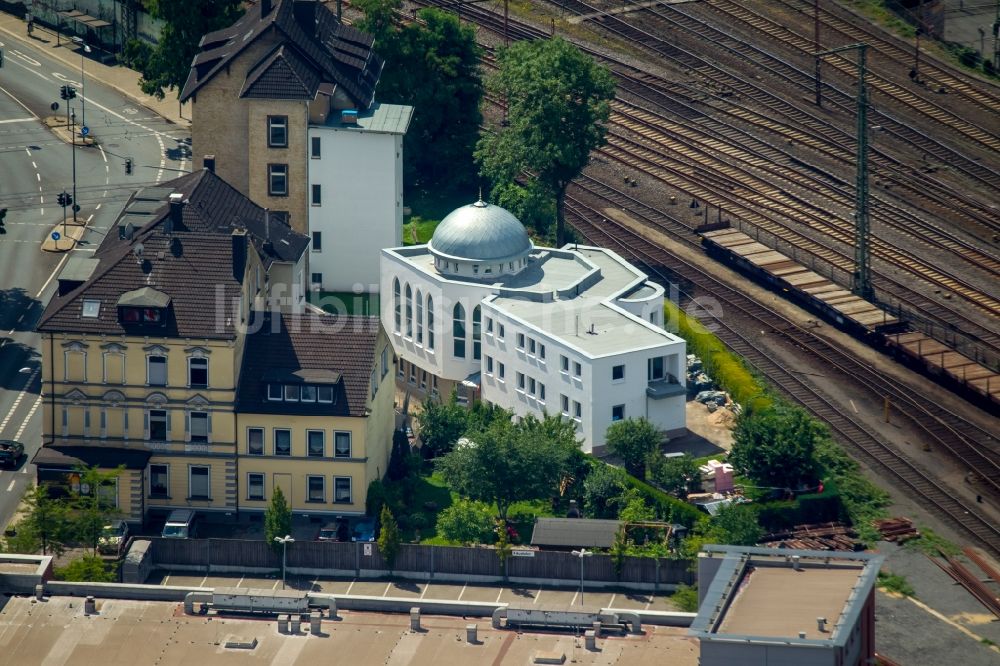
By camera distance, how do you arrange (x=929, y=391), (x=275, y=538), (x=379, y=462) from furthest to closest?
1. (x=929, y=391)
2. (x=379, y=462)
3. (x=275, y=538)

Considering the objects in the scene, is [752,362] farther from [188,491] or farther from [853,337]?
[188,491]

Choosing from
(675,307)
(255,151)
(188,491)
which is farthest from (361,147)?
(188,491)

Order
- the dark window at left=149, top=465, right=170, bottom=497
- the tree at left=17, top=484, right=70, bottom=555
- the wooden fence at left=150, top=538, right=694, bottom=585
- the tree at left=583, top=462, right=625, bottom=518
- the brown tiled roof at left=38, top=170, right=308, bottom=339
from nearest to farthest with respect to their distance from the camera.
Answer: the tree at left=17, top=484, right=70, bottom=555 → the wooden fence at left=150, top=538, right=694, bottom=585 → the brown tiled roof at left=38, top=170, right=308, bottom=339 → the tree at left=583, top=462, right=625, bottom=518 → the dark window at left=149, top=465, right=170, bottom=497

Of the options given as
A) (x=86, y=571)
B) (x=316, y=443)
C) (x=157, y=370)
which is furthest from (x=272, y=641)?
(x=157, y=370)

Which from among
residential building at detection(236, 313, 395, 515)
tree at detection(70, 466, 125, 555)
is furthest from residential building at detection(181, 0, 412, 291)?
tree at detection(70, 466, 125, 555)

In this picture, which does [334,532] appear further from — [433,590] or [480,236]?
[480,236]

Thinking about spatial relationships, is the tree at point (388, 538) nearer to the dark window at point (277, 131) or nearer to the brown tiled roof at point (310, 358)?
the brown tiled roof at point (310, 358)

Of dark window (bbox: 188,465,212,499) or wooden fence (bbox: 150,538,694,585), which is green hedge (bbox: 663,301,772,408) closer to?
wooden fence (bbox: 150,538,694,585)
